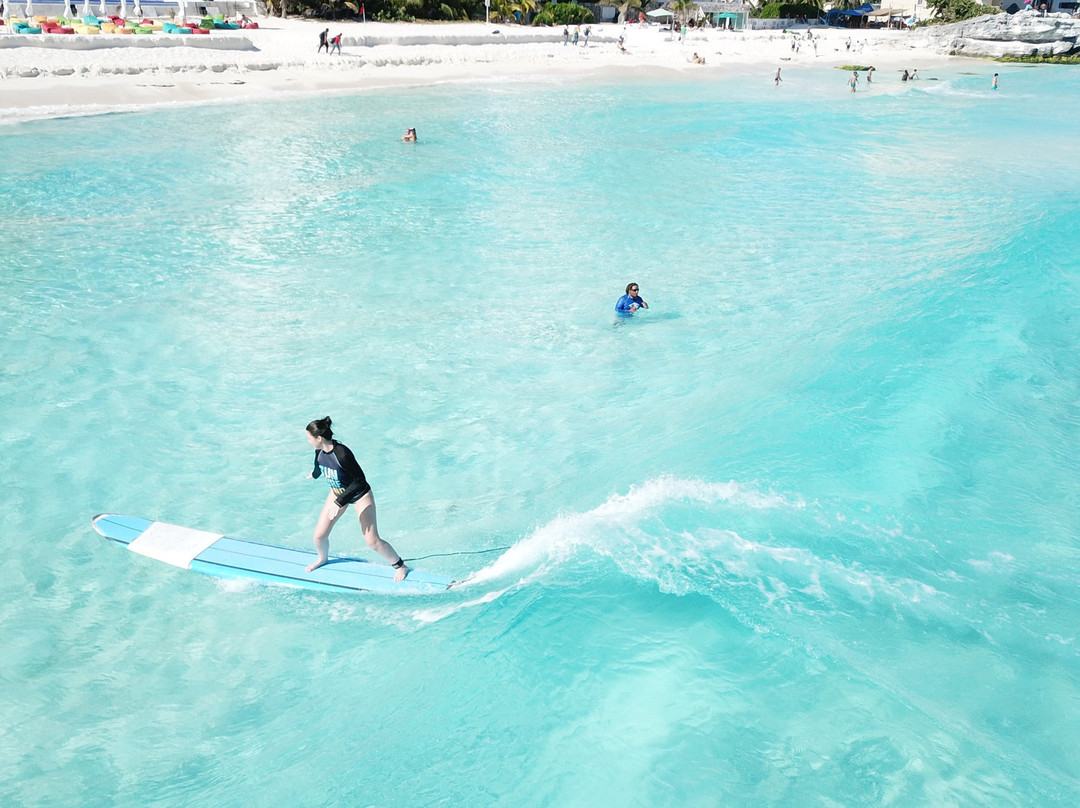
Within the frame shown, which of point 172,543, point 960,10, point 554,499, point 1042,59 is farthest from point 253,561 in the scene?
point 960,10

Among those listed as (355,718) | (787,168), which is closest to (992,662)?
(355,718)

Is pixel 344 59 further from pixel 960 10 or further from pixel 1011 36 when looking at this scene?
pixel 960 10

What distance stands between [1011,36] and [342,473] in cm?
9396

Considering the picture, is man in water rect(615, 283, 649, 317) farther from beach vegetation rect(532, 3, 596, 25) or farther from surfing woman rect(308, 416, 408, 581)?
beach vegetation rect(532, 3, 596, 25)

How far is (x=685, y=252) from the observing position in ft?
60.4

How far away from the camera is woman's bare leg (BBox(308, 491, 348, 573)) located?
23.3 feet

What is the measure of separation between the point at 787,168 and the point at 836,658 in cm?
2463

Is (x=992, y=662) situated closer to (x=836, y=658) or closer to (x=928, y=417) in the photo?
(x=836, y=658)

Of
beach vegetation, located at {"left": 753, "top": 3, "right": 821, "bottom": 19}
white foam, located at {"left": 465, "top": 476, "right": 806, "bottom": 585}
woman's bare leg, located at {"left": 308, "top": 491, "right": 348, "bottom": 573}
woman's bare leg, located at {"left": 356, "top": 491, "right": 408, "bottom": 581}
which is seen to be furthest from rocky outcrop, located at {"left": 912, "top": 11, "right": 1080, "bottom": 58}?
woman's bare leg, located at {"left": 308, "top": 491, "right": 348, "bottom": 573}

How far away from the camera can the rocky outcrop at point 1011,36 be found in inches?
2990

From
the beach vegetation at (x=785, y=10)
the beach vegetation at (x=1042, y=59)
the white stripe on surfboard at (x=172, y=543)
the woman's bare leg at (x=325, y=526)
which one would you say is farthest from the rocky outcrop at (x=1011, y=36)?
the white stripe on surfboard at (x=172, y=543)

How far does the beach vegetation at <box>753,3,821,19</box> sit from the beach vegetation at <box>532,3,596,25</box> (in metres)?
24.6

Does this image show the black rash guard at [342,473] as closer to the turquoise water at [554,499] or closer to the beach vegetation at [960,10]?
the turquoise water at [554,499]

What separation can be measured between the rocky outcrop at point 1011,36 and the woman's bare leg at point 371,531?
9041 cm
